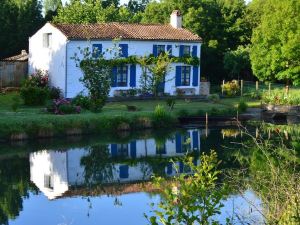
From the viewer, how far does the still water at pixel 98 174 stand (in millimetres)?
16438

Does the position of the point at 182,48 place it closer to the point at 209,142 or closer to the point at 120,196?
the point at 209,142

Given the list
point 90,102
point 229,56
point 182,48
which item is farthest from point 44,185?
point 229,56

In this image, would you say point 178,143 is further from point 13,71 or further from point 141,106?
point 13,71

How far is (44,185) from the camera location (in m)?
20.7

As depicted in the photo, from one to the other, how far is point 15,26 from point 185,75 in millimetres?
16805

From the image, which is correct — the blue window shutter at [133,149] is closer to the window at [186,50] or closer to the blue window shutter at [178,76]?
the blue window shutter at [178,76]

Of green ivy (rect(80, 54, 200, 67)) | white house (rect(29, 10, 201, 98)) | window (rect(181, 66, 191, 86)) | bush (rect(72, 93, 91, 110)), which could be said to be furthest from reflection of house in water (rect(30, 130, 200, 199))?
window (rect(181, 66, 191, 86))

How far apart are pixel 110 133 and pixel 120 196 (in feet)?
41.6

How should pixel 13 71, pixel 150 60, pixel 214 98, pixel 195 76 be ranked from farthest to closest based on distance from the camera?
pixel 195 76 → pixel 13 71 → pixel 150 60 → pixel 214 98

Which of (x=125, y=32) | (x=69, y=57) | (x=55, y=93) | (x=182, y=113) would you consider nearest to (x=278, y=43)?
(x=125, y=32)

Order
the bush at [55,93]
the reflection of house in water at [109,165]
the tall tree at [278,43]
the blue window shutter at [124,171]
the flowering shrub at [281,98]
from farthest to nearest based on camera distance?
the tall tree at [278,43] → the flowering shrub at [281,98] → the bush at [55,93] → the blue window shutter at [124,171] → the reflection of house in water at [109,165]

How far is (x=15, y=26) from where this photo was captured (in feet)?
170

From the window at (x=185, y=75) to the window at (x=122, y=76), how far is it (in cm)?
485

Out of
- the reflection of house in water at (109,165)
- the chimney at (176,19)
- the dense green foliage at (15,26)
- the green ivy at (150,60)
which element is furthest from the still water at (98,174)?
the dense green foliage at (15,26)
